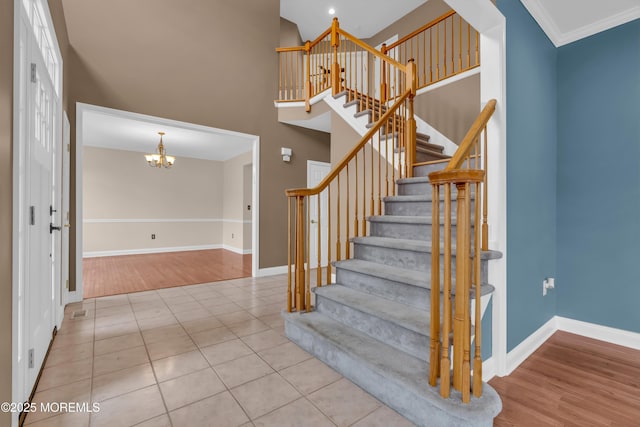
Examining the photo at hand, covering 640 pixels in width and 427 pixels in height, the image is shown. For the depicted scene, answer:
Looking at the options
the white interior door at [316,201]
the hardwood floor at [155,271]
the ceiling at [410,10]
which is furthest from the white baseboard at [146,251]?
the ceiling at [410,10]

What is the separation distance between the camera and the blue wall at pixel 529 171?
6.72ft

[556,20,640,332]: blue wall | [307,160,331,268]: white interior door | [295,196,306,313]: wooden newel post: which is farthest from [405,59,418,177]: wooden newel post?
[307,160,331,268]: white interior door

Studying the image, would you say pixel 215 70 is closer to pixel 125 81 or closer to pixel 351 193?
pixel 125 81

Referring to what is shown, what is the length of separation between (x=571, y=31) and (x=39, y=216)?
438cm

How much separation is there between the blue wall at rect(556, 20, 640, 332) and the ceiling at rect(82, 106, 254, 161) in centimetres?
389

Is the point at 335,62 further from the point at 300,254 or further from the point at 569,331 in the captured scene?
the point at 569,331

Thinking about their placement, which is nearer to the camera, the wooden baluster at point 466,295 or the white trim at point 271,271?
the wooden baluster at point 466,295

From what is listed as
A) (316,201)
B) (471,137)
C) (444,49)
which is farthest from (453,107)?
(316,201)

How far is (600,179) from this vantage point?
254 cm

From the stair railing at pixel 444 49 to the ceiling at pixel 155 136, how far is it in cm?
282

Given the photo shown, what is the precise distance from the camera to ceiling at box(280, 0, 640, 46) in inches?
91.3

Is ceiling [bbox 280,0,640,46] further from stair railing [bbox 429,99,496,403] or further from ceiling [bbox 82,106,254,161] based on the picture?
ceiling [bbox 82,106,254,161]

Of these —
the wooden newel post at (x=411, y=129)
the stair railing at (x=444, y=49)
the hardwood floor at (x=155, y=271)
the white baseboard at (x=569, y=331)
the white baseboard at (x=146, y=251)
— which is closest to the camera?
the white baseboard at (x=569, y=331)

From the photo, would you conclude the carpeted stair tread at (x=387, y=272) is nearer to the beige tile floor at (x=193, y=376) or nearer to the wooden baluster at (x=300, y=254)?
the wooden baluster at (x=300, y=254)
